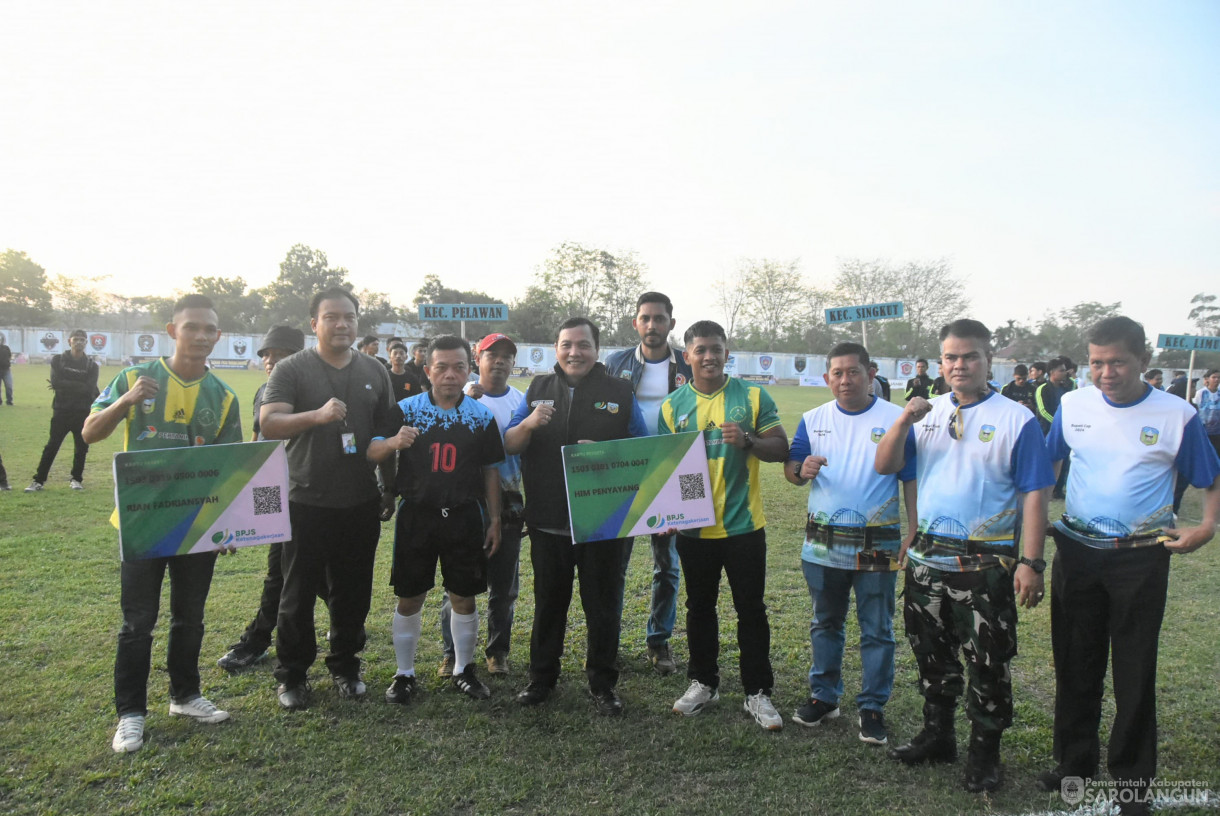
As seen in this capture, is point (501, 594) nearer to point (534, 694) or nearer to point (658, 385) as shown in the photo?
point (534, 694)

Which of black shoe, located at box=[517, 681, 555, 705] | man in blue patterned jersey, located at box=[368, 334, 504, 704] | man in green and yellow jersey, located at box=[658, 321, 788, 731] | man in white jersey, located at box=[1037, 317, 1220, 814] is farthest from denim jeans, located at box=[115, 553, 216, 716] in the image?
man in white jersey, located at box=[1037, 317, 1220, 814]

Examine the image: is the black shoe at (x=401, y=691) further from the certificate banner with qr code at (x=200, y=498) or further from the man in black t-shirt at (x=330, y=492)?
the certificate banner with qr code at (x=200, y=498)

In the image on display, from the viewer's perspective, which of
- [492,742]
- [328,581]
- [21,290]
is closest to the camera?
[492,742]

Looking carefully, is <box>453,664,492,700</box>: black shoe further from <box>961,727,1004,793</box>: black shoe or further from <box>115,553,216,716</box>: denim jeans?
<box>961,727,1004,793</box>: black shoe

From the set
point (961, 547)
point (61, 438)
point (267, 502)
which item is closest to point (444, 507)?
point (267, 502)

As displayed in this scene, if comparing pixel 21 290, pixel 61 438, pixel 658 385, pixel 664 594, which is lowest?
pixel 664 594

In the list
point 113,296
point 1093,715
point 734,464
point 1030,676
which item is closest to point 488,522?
point 734,464

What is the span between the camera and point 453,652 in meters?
4.97

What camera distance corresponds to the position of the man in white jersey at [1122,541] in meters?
3.41

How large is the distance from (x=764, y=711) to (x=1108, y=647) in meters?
1.81

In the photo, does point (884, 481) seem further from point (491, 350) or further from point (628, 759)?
point (491, 350)

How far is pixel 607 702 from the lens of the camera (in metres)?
4.38

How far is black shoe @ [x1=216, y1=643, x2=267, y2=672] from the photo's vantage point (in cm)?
484

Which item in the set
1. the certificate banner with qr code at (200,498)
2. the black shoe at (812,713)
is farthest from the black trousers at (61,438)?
the black shoe at (812,713)
